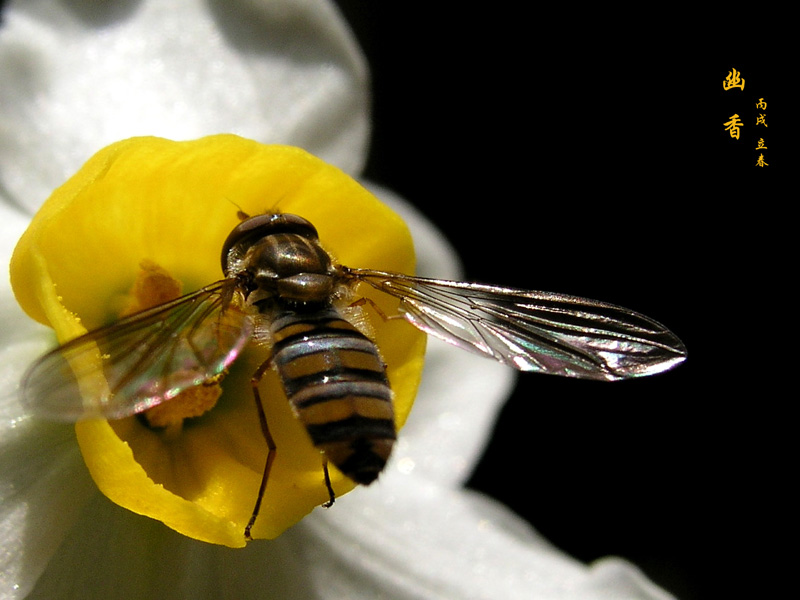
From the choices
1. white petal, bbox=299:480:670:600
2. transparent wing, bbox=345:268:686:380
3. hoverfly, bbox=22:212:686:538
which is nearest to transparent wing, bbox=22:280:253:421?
hoverfly, bbox=22:212:686:538

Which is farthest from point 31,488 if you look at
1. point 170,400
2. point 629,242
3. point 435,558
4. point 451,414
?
point 629,242

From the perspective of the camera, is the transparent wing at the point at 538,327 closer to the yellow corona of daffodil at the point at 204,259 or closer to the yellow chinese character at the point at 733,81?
the yellow corona of daffodil at the point at 204,259

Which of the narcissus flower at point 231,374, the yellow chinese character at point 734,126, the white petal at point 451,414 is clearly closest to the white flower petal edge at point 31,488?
the narcissus flower at point 231,374

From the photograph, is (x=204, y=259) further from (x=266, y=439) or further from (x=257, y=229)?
(x=266, y=439)

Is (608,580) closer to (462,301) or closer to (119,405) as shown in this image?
(462,301)

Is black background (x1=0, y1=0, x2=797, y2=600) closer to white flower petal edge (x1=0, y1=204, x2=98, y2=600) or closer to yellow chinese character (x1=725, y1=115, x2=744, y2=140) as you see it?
yellow chinese character (x1=725, y1=115, x2=744, y2=140)

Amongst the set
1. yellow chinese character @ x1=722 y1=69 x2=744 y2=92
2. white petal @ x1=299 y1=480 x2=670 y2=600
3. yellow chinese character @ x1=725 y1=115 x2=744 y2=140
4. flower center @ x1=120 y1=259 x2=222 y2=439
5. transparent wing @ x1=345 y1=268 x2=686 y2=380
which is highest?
yellow chinese character @ x1=722 y1=69 x2=744 y2=92
